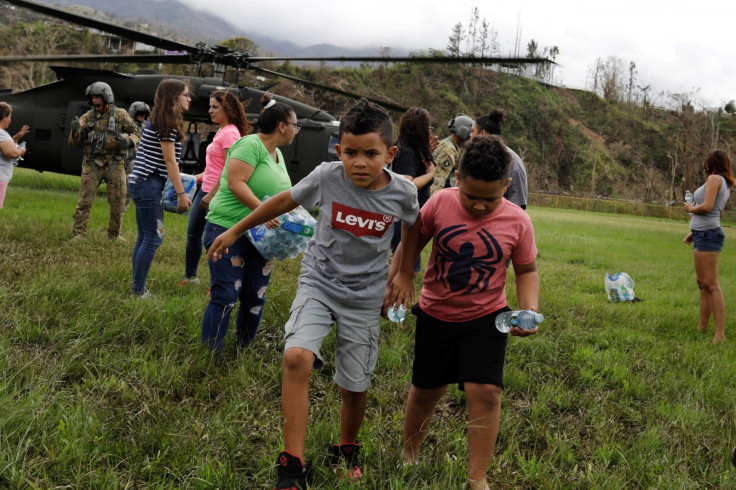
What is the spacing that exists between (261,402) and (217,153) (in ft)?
7.80

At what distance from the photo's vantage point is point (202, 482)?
7.28ft

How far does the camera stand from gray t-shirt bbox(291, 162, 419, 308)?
2.48m

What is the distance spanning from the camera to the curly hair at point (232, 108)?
4.49 meters

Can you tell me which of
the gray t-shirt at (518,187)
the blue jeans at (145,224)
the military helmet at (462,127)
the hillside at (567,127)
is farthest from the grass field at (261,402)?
the hillside at (567,127)

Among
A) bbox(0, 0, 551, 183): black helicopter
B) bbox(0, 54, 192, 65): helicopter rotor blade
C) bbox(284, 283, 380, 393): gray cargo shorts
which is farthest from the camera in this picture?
bbox(0, 0, 551, 183): black helicopter

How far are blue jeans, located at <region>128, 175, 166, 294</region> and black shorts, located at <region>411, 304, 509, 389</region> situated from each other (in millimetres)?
2970

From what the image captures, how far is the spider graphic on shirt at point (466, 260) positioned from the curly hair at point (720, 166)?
14.3 ft

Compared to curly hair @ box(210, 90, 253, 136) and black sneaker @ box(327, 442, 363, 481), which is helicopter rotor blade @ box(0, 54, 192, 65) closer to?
curly hair @ box(210, 90, 253, 136)

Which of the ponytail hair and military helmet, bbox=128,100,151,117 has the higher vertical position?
military helmet, bbox=128,100,151,117

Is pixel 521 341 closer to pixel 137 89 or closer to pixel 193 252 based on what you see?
pixel 193 252

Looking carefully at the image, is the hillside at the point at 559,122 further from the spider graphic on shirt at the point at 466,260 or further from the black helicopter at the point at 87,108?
the spider graphic on shirt at the point at 466,260

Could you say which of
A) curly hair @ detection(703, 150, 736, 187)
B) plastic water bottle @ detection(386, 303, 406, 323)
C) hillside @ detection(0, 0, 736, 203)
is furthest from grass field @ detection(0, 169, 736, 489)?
hillside @ detection(0, 0, 736, 203)

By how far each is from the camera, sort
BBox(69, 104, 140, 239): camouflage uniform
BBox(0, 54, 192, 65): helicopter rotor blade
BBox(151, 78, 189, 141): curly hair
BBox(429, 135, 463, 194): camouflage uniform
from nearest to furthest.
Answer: BBox(151, 78, 189, 141): curly hair
BBox(429, 135, 463, 194): camouflage uniform
BBox(0, 54, 192, 65): helicopter rotor blade
BBox(69, 104, 140, 239): camouflage uniform

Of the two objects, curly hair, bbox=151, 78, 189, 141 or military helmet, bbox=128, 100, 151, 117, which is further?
military helmet, bbox=128, 100, 151, 117
